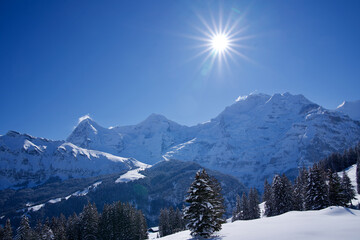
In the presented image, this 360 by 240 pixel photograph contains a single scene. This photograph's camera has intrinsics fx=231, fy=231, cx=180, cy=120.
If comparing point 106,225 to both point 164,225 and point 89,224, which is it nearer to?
point 89,224

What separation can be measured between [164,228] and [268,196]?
121 feet

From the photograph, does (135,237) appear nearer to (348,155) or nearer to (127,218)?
(127,218)

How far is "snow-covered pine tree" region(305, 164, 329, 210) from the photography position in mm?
42531

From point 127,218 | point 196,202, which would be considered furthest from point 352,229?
point 127,218

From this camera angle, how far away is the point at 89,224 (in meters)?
59.4

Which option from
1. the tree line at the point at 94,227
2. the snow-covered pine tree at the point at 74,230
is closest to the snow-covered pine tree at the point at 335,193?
the tree line at the point at 94,227

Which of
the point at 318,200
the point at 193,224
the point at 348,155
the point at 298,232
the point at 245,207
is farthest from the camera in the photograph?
the point at 348,155

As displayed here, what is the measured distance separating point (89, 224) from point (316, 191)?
175 feet

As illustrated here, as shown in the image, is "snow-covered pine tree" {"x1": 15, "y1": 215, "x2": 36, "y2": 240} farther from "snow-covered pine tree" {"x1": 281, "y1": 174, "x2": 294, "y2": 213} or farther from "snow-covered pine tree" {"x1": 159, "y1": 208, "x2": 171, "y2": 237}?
"snow-covered pine tree" {"x1": 281, "y1": 174, "x2": 294, "y2": 213}

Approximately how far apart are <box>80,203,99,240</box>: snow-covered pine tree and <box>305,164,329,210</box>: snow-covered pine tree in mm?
50933

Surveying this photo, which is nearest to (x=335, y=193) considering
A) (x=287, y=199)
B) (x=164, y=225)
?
(x=287, y=199)

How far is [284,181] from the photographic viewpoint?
53000 mm

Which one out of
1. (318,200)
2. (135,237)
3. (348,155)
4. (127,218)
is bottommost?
(135,237)

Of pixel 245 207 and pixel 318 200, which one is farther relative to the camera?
pixel 245 207
